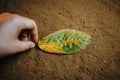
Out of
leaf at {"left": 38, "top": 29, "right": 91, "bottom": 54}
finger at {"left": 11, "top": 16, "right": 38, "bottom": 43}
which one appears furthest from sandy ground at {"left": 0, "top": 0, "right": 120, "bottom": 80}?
finger at {"left": 11, "top": 16, "right": 38, "bottom": 43}

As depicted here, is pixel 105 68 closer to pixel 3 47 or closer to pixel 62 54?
pixel 62 54

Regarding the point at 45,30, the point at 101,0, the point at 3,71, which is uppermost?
the point at 101,0

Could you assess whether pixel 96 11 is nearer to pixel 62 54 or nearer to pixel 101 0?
pixel 101 0

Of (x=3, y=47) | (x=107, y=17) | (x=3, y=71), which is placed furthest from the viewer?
(x=107, y=17)

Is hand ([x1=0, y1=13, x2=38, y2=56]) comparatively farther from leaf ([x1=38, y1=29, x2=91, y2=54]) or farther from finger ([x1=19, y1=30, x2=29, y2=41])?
leaf ([x1=38, y1=29, x2=91, y2=54])

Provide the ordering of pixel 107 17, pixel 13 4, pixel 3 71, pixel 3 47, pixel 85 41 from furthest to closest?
pixel 13 4 → pixel 107 17 → pixel 85 41 → pixel 3 71 → pixel 3 47

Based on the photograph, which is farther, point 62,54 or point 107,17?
point 107,17

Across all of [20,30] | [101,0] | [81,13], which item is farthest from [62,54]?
[101,0]

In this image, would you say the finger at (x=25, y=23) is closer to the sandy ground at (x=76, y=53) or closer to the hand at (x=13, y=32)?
the hand at (x=13, y=32)

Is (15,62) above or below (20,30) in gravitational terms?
below
